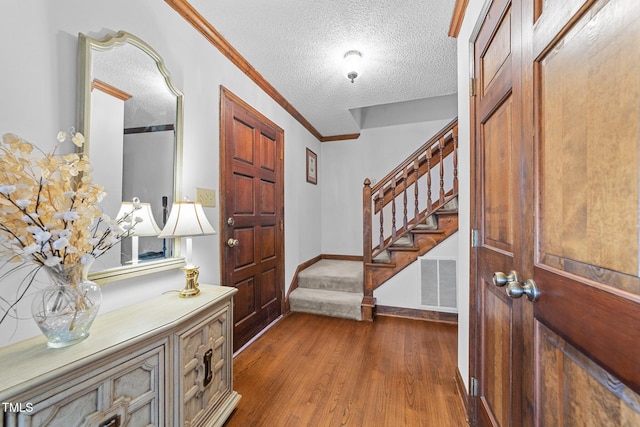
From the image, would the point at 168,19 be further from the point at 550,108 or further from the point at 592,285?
the point at 592,285

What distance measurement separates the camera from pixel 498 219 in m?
1.06

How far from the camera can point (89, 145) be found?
113cm

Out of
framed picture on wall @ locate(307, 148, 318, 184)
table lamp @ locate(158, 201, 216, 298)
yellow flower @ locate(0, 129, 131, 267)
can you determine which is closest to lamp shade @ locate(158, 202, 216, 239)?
table lamp @ locate(158, 201, 216, 298)

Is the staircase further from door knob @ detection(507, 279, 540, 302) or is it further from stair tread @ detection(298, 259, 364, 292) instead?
door knob @ detection(507, 279, 540, 302)

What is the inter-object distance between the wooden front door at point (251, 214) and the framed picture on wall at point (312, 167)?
900 mm

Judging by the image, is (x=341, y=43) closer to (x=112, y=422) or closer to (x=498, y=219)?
(x=498, y=219)

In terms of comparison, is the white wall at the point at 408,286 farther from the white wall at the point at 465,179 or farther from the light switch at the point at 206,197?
the light switch at the point at 206,197

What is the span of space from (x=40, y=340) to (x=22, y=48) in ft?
3.46

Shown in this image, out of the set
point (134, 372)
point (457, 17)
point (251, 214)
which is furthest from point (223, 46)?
point (134, 372)

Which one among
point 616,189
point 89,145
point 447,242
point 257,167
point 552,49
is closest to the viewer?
point 616,189

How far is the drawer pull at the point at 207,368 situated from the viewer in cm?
130

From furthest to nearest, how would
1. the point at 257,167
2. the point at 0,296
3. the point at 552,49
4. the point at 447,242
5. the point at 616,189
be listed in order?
the point at 447,242, the point at 257,167, the point at 0,296, the point at 552,49, the point at 616,189

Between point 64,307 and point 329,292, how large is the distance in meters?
2.49

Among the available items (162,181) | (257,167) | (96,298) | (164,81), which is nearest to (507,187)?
(96,298)
